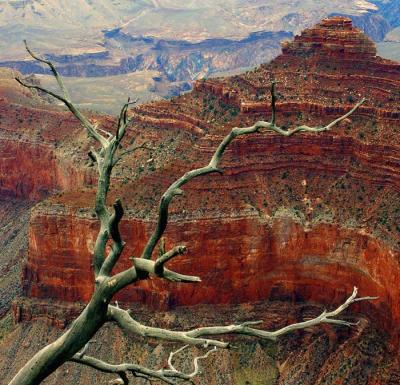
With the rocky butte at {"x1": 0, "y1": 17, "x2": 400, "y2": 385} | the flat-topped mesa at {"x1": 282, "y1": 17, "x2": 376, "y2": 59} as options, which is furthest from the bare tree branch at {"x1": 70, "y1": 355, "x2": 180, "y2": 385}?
the flat-topped mesa at {"x1": 282, "y1": 17, "x2": 376, "y2": 59}

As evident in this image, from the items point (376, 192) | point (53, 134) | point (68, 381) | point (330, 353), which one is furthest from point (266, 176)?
point (53, 134)

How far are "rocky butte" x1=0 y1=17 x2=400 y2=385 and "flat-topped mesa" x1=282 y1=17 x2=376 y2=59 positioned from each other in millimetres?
151

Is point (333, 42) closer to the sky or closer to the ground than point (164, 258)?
closer to the ground

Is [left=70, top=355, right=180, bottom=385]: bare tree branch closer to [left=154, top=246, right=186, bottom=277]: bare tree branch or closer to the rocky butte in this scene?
[left=154, top=246, right=186, bottom=277]: bare tree branch

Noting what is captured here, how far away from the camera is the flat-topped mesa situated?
58188mm

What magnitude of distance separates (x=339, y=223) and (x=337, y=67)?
45.7ft

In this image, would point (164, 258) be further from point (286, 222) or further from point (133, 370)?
point (286, 222)

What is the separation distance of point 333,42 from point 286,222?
15720 mm

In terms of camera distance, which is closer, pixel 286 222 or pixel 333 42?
pixel 286 222

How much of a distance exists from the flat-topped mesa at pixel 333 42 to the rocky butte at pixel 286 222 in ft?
0.49

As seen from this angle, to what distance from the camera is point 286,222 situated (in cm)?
5178

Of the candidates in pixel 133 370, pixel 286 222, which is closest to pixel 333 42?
pixel 286 222

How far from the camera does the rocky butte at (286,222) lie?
48938 millimetres

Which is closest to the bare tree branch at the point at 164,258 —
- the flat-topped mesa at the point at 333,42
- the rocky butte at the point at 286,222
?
the rocky butte at the point at 286,222
